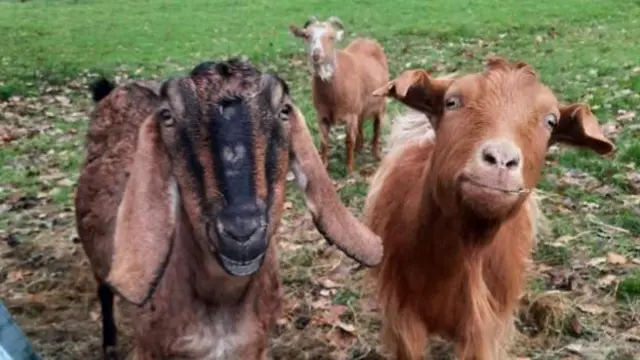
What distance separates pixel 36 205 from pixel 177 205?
14.9 feet

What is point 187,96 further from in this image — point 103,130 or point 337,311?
point 337,311

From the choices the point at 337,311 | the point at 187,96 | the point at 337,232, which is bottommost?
the point at 337,311

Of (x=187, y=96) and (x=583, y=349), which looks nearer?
(x=187, y=96)

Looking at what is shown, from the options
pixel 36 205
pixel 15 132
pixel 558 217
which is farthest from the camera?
pixel 15 132

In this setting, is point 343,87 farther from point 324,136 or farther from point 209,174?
point 209,174

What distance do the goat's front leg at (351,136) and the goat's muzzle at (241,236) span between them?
17.5ft

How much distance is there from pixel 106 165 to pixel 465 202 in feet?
5.81

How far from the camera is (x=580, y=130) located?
3.65 meters

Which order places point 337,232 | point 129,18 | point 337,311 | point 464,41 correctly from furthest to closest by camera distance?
point 129,18 → point 464,41 → point 337,311 → point 337,232

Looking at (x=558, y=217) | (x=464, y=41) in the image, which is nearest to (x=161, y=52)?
(x=464, y=41)

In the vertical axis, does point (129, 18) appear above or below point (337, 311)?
Answer: below

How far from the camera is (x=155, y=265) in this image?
2.72 m

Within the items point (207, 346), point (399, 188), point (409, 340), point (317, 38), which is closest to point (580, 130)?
point (399, 188)

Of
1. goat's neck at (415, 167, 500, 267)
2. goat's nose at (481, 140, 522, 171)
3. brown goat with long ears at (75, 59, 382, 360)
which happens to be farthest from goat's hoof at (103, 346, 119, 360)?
goat's nose at (481, 140, 522, 171)
